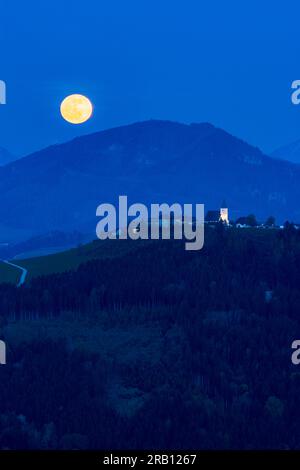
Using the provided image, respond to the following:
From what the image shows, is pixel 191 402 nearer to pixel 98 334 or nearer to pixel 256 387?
pixel 256 387

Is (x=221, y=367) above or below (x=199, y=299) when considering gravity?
below

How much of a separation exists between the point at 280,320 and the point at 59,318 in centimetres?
5838

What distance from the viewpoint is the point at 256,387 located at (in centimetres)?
15562

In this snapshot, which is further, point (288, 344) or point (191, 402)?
point (288, 344)

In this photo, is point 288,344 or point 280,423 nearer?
point 280,423

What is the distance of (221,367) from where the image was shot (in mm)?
164625

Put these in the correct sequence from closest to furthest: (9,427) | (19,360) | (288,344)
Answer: (9,427) → (19,360) → (288,344)

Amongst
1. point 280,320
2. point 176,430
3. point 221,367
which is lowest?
point 176,430

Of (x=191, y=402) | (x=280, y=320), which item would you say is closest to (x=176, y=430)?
(x=191, y=402)
